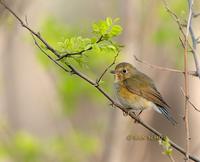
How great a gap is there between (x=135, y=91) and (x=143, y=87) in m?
0.07

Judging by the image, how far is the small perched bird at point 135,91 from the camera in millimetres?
5008

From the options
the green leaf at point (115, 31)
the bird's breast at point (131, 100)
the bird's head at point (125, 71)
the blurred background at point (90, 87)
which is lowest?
the green leaf at point (115, 31)

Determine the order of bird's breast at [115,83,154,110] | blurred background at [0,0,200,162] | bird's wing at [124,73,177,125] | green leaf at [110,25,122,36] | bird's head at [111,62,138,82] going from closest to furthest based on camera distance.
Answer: green leaf at [110,25,122,36] < bird's wing at [124,73,177,125] < bird's breast at [115,83,154,110] < bird's head at [111,62,138,82] < blurred background at [0,0,200,162]

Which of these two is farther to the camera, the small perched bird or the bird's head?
the bird's head

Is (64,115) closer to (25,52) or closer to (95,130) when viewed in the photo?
(95,130)

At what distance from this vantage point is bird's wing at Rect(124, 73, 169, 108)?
16.4ft

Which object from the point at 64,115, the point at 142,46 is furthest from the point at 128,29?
the point at 64,115

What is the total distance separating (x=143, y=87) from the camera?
5.16 metres

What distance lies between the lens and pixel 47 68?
7.69 meters

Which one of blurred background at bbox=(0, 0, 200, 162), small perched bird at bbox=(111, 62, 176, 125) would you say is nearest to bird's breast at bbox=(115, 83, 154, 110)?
small perched bird at bbox=(111, 62, 176, 125)

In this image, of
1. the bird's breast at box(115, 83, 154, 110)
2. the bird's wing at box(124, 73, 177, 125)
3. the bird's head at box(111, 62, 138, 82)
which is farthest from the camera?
the bird's head at box(111, 62, 138, 82)

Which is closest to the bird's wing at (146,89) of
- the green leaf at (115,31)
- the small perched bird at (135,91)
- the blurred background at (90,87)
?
the small perched bird at (135,91)

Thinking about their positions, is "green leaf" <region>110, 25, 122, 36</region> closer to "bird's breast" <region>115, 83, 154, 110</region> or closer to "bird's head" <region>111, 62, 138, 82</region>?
"bird's breast" <region>115, 83, 154, 110</region>

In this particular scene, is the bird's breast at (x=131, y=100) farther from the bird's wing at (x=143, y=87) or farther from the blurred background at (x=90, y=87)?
the blurred background at (x=90, y=87)
